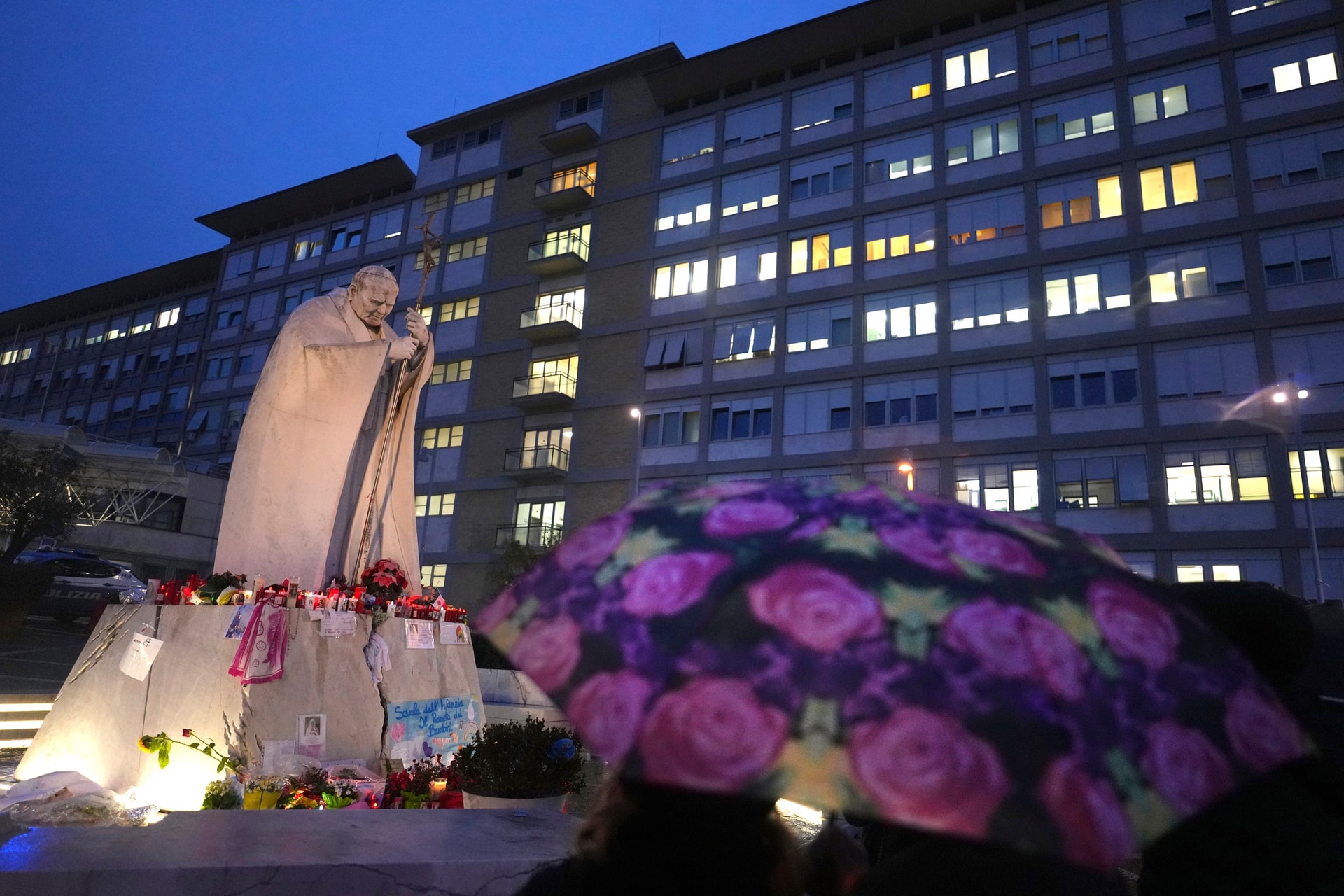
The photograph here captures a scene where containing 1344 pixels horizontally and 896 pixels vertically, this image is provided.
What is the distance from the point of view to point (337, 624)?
7578mm

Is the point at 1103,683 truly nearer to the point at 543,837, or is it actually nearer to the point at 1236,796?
the point at 1236,796

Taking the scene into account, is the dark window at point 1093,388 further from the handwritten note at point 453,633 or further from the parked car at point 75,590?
the parked car at point 75,590

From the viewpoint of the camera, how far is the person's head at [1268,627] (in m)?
2.36

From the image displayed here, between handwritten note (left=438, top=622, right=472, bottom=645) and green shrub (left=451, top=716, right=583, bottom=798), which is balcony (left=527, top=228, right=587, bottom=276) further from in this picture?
green shrub (left=451, top=716, right=583, bottom=798)

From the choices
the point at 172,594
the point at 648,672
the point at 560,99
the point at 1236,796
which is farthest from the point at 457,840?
the point at 560,99

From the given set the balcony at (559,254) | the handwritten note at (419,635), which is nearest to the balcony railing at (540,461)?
the balcony at (559,254)

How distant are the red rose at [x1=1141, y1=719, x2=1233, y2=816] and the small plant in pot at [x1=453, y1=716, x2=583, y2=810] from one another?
548 centimetres

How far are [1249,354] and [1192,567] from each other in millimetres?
7184

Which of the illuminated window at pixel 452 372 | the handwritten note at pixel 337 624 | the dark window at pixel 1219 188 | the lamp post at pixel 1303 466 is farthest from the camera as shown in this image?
the illuminated window at pixel 452 372

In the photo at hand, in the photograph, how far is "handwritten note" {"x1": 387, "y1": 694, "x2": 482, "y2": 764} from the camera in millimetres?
7684

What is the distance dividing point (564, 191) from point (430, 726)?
3801 cm

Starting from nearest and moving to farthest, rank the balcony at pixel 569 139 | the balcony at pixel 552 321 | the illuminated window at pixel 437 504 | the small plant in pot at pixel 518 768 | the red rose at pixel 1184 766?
the red rose at pixel 1184 766 < the small plant in pot at pixel 518 768 < the balcony at pixel 552 321 < the illuminated window at pixel 437 504 < the balcony at pixel 569 139

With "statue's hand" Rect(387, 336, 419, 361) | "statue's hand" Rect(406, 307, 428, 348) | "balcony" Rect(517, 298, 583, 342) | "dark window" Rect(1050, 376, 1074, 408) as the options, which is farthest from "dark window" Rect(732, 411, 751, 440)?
"statue's hand" Rect(387, 336, 419, 361)

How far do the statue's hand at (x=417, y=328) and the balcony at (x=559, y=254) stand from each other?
110 ft
